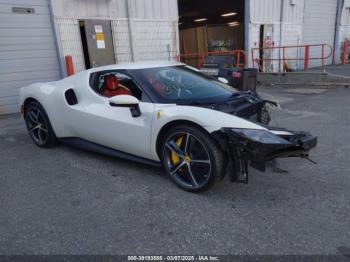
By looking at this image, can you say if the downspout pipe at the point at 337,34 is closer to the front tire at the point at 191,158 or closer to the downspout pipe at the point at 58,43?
the downspout pipe at the point at 58,43

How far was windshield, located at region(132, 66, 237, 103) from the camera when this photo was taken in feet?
10.8

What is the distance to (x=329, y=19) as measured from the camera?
1797 centimetres

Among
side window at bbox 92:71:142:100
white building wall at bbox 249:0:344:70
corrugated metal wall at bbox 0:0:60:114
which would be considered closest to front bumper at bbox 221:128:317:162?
side window at bbox 92:71:142:100

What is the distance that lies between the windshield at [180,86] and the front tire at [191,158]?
42 cm

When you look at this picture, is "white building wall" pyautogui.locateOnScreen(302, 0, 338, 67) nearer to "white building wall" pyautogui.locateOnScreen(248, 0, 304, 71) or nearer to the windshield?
"white building wall" pyautogui.locateOnScreen(248, 0, 304, 71)

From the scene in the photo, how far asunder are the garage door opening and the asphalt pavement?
10706mm

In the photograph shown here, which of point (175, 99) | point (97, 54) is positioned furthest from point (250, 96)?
point (97, 54)

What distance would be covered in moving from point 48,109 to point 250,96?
2773 millimetres

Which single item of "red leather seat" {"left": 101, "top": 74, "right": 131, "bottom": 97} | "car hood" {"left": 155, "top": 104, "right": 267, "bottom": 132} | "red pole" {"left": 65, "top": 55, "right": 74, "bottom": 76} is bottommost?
"car hood" {"left": 155, "top": 104, "right": 267, "bottom": 132}

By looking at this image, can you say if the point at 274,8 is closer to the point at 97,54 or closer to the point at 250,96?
the point at 97,54

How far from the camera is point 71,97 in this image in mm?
4051

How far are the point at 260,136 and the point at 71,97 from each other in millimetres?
2607

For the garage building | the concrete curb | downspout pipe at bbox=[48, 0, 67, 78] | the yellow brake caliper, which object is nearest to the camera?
the yellow brake caliper

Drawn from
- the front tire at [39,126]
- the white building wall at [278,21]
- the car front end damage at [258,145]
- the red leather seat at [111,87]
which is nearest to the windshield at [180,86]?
the red leather seat at [111,87]
